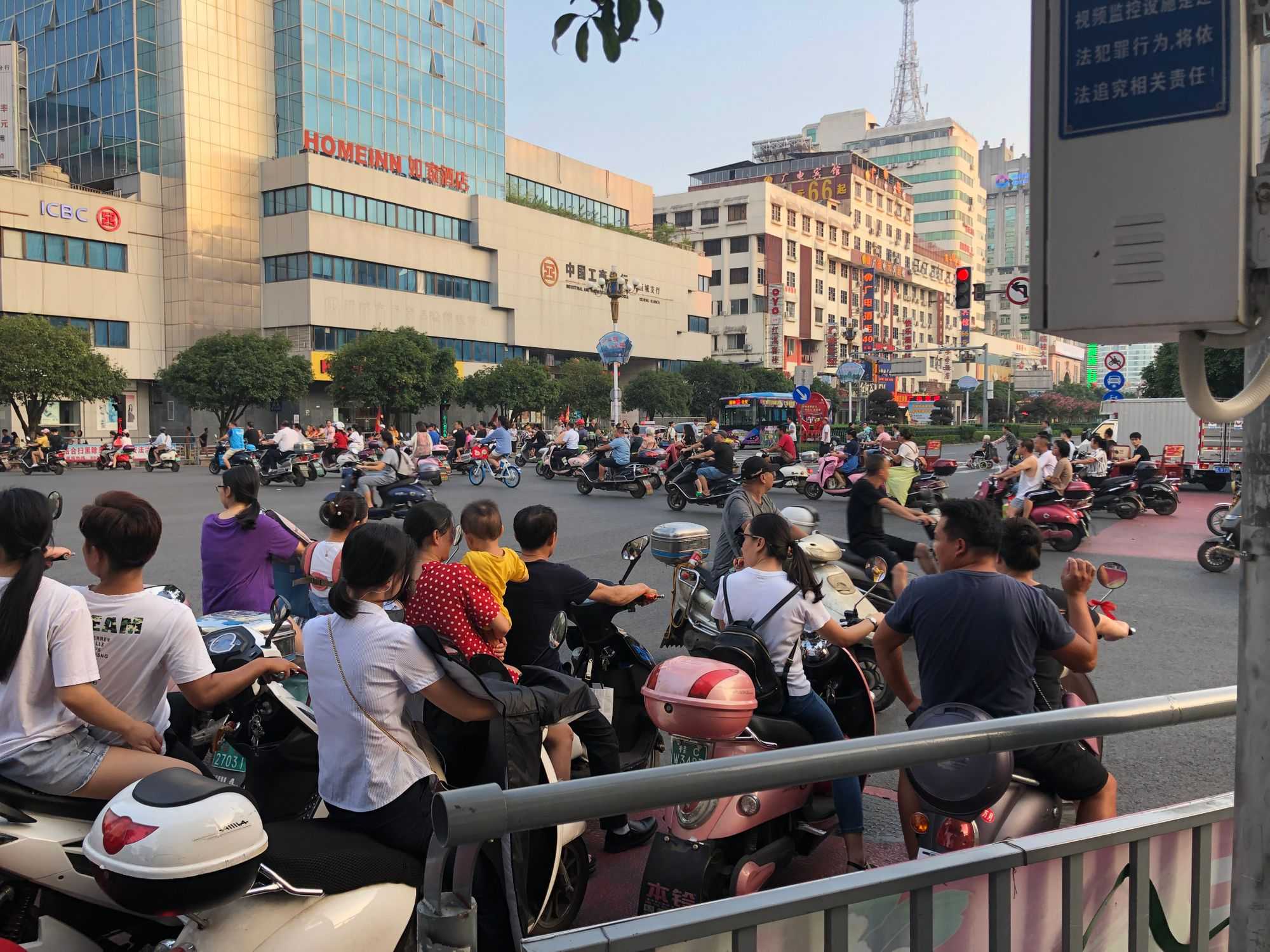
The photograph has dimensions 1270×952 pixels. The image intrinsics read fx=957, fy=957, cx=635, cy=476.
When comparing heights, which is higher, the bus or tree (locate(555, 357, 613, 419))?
tree (locate(555, 357, 613, 419))

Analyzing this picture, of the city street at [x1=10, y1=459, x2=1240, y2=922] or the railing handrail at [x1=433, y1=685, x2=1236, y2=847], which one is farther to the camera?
the city street at [x1=10, y1=459, x2=1240, y2=922]

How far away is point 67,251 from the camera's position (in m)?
41.5

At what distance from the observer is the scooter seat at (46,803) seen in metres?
2.41

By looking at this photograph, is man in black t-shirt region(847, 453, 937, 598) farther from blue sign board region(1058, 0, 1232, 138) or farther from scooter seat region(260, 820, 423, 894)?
blue sign board region(1058, 0, 1232, 138)

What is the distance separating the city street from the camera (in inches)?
173

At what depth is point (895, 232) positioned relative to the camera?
99.2m

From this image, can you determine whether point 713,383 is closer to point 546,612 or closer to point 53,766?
point 546,612

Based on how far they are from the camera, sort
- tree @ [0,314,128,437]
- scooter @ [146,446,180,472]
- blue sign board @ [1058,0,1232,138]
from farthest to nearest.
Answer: tree @ [0,314,128,437], scooter @ [146,446,180,472], blue sign board @ [1058,0,1232,138]

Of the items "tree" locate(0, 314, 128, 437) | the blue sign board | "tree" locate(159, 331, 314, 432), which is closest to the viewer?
the blue sign board

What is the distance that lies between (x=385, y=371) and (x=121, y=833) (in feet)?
133

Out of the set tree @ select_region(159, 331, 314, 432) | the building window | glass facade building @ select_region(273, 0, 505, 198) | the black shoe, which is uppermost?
glass facade building @ select_region(273, 0, 505, 198)

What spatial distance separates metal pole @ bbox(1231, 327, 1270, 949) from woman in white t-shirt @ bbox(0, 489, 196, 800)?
2488 mm

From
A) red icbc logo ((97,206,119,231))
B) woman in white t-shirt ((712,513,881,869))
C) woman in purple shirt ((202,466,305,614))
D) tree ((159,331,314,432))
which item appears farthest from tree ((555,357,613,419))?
woman in white t-shirt ((712,513,881,869))

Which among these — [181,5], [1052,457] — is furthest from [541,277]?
[1052,457]
